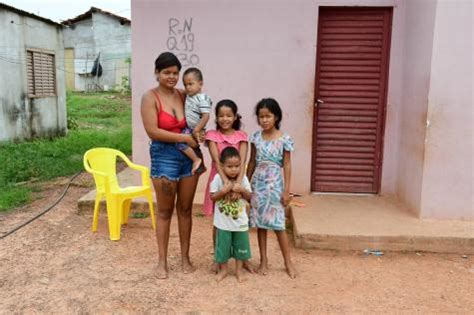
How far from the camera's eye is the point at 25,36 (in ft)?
32.6

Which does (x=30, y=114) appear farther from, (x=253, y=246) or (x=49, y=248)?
(x=253, y=246)

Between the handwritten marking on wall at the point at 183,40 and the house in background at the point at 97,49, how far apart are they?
1949cm

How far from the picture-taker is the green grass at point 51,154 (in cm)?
620

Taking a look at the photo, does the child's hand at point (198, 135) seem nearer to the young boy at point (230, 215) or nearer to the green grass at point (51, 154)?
the young boy at point (230, 215)

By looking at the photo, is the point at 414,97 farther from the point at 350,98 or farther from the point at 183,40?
the point at 183,40

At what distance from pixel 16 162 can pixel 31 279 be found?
15.4 ft

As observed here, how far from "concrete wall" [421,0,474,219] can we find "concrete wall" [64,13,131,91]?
21.4 m

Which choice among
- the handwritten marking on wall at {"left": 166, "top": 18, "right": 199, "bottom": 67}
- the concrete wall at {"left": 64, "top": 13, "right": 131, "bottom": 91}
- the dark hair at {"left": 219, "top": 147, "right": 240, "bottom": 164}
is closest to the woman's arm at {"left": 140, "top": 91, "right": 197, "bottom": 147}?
the dark hair at {"left": 219, "top": 147, "right": 240, "bottom": 164}

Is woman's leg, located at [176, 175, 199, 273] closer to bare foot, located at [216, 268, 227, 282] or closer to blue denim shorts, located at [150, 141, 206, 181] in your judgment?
blue denim shorts, located at [150, 141, 206, 181]

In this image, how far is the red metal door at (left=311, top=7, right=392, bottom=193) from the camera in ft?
16.6

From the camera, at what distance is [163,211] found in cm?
344

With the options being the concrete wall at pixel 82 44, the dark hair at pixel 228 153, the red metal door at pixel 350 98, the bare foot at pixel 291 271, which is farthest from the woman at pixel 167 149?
the concrete wall at pixel 82 44

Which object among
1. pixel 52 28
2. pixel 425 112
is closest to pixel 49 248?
pixel 425 112

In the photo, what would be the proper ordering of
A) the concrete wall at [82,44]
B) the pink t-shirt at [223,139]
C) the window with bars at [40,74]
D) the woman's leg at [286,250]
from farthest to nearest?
1. the concrete wall at [82,44]
2. the window with bars at [40,74]
3. the woman's leg at [286,250]
4. the pink t-shirt at [223,139]
